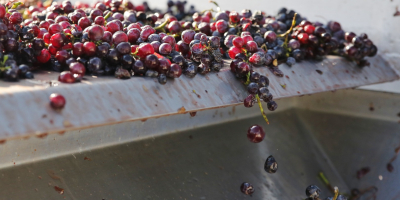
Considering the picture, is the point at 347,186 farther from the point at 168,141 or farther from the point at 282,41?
the point at 168,141

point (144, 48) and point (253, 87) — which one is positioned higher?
point (144, 48)

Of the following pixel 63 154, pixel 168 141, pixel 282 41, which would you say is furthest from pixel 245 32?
pixel 63 154

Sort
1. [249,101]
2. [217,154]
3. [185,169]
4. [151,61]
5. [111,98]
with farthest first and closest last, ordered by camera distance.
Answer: [217,154], [185,169], [249,101], [151,61], [111,98]

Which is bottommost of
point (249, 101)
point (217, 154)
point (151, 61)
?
point (217, 154)

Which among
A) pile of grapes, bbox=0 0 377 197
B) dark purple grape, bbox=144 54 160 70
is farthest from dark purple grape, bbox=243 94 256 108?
dark purple grape, bbox=144 54 160 70

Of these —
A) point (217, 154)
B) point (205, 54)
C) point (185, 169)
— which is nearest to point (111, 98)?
point (205, 54)

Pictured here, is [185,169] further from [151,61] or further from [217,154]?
[151,61]
